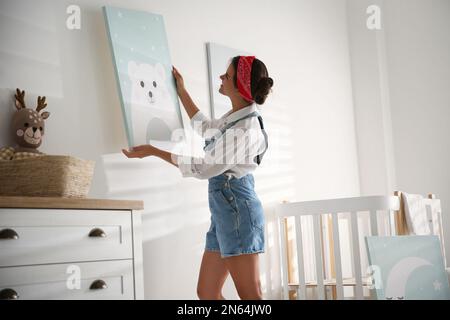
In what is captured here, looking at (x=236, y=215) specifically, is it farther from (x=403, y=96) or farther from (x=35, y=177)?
(x=403, y=96)

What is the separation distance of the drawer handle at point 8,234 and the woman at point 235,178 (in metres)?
0.62

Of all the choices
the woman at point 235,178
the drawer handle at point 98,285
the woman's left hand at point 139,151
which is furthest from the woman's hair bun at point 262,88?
the drawer handle at point 98,285

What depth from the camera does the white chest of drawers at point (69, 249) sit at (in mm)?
1575

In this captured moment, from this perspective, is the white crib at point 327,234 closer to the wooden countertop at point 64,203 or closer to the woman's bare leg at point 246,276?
the woman's bare leg at point 246,276

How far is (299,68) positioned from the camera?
337 centimetres

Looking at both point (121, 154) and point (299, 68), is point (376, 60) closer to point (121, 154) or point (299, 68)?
point (299, 68)

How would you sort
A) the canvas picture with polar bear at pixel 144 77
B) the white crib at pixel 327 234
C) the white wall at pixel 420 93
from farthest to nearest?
the white wall at pixel 420 93, the white crib at pixel 327 234, the canvas picture with polar bear at pixel 144 77

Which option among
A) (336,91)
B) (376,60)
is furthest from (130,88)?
(376,60)

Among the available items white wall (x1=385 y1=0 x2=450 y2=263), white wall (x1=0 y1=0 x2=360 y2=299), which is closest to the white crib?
white wall (x1=0 y1=0 x2=360 y2=299)

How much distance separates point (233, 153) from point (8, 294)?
0.85 m

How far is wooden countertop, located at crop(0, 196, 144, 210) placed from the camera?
1.58 m

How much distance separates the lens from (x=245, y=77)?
2.11 metres

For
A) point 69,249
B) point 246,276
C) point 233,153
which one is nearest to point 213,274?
point 246,276

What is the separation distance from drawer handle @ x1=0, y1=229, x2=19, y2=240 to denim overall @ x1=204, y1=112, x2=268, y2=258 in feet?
2.35
